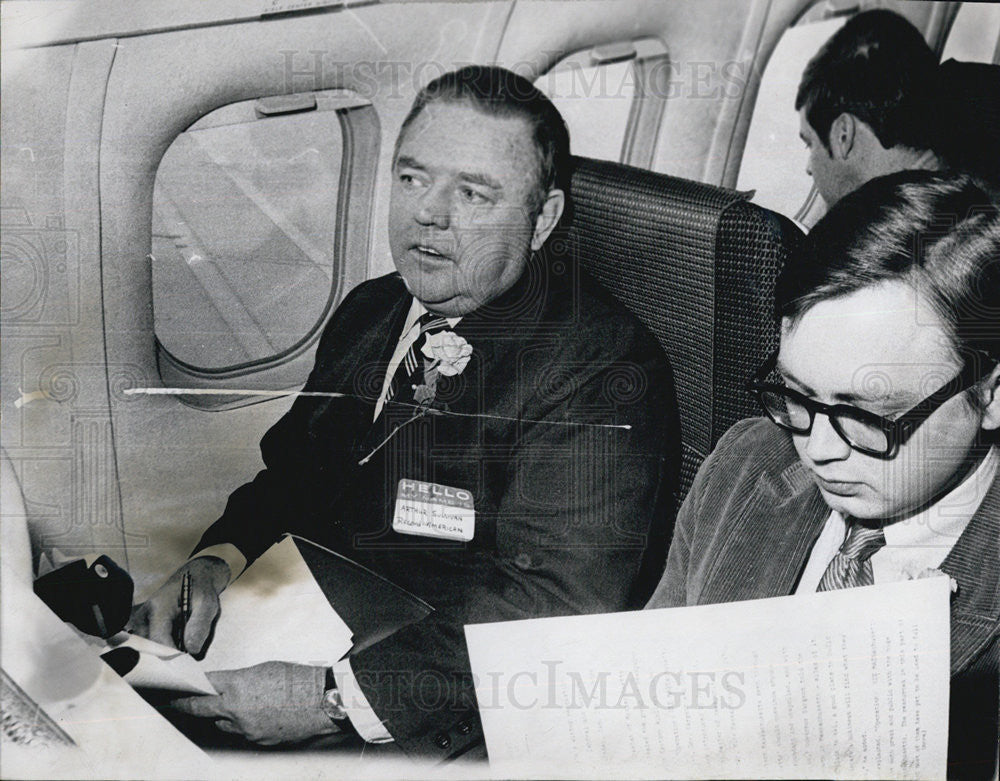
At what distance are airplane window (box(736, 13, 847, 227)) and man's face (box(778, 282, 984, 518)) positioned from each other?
0.17 meters

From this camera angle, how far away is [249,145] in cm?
141

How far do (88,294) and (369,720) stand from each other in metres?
0.72

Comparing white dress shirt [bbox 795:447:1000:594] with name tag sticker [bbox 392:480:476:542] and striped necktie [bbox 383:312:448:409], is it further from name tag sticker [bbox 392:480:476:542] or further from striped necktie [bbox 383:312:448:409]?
striped necktie [bbox 383:312:448:409]

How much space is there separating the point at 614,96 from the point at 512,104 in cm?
15

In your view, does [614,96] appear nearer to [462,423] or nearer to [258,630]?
[462,423]

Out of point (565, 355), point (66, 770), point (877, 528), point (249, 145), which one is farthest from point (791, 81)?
point (66, 770)

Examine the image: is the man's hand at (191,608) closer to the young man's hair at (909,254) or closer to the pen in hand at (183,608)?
the pen in hand at (183,608)

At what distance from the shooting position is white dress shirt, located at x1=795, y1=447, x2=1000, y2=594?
150 cm

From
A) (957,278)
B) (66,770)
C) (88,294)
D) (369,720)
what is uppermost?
(957,278)

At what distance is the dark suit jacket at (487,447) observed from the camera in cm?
144

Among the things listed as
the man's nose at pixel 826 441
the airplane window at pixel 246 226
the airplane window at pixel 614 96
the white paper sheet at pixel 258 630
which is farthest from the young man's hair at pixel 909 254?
the white paper sheet at pixel 258 630

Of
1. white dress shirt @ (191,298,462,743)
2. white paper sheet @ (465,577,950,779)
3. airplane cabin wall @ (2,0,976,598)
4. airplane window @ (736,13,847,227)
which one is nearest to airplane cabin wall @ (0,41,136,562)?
airplane cabin wall @ (2,0,976,598)

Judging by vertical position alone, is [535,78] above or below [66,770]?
above

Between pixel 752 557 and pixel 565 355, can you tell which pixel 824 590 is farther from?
pixel 565 355
